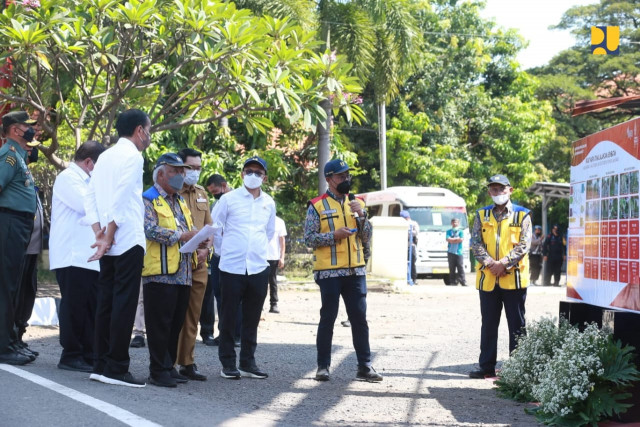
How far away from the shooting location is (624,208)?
24.3 ft

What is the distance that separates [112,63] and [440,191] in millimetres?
19242

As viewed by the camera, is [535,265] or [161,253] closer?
[161,253]

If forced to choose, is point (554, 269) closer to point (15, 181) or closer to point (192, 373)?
point (192, 373)

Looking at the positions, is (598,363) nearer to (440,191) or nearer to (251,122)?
(251,122)

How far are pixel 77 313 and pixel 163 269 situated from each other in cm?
111

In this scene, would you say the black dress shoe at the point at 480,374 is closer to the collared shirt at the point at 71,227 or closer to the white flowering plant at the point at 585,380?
the white flowering plant at the point at 585,380

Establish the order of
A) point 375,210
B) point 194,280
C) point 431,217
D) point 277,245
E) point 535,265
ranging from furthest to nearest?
1. point 375,210
2. point 431,217
3. point 535,265
4. point 277,245
5. point 194,280

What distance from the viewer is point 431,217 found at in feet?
98.7

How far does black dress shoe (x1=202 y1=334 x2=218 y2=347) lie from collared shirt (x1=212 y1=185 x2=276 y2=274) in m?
2.68

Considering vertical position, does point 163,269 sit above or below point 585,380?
above

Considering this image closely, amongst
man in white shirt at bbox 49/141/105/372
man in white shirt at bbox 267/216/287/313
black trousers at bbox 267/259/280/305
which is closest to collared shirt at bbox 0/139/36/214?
man in white shirt at bbox 49/141/105/372

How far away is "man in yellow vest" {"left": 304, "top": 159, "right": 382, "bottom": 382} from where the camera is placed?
8617 mm

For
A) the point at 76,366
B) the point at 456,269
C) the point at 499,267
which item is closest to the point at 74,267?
the point at 76,366

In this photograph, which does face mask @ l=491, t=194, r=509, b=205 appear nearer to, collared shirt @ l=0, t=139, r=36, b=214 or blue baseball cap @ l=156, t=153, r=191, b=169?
blue baseball cap @ l=156, t=153, r=191, b=169
